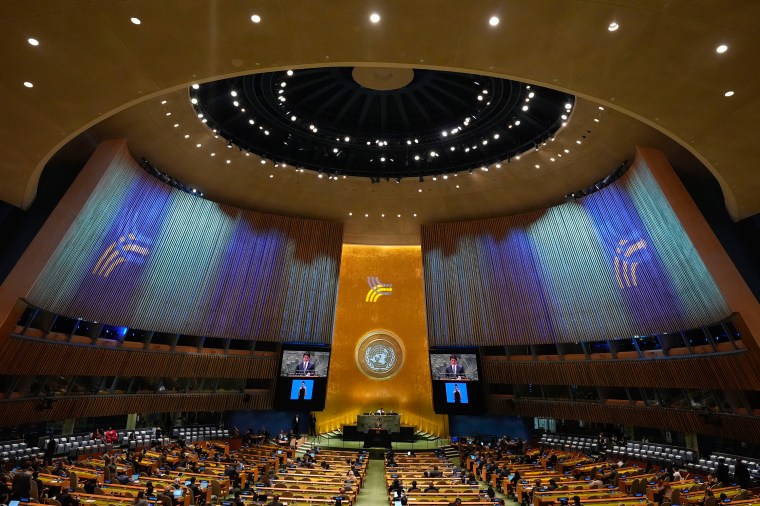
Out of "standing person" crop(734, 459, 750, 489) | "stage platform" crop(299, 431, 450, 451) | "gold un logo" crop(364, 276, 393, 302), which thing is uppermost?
"gold un logo" crop(364, 276, 393, 302)

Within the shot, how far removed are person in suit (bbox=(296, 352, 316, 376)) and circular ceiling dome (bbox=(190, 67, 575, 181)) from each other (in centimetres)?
887

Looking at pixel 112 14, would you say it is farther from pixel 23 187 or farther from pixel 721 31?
pixel 721 31

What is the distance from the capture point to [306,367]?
816 inches

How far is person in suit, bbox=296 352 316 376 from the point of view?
20.6m

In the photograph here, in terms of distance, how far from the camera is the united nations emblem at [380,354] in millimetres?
24969

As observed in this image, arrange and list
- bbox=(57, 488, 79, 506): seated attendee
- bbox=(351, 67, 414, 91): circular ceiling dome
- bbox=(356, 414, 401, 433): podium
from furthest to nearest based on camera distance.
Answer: bbox=(356, 414, 401, 433): podium < bbox=(351, 67, 414, 91): circular ceiling dome < bbox=(57, 488, 79, 506): seated attendee

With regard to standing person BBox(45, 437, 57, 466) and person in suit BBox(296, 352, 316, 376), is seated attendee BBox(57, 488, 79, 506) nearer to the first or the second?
standing person BBox(45, 437, 57, 466)

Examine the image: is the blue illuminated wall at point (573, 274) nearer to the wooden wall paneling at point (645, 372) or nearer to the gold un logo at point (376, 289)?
the wooden wall paneling at point (645, 372)

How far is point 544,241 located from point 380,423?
1170 centimetres

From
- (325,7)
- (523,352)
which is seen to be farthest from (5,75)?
(523,352)

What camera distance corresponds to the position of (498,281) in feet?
68.9

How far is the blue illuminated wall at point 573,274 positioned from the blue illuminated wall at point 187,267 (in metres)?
6.16

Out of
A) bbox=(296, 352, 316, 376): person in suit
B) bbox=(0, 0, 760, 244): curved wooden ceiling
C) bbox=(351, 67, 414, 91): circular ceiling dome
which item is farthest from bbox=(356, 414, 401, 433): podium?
bbox=(0, 0, 760, 244): curved wooden ceiling

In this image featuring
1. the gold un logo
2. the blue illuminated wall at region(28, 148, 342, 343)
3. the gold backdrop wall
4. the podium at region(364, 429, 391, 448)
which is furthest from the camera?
the gold un logo
